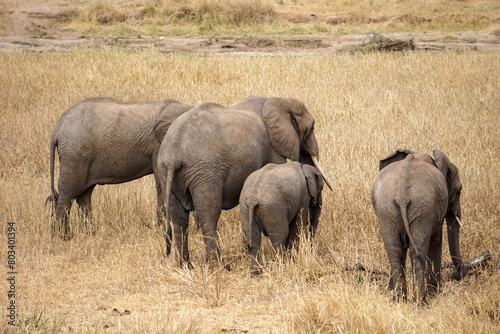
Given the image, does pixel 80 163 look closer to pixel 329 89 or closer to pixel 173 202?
pixel 173 202

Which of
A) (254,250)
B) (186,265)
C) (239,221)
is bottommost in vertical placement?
(239,221)

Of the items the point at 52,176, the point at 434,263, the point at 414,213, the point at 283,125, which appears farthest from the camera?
the point at 52,176

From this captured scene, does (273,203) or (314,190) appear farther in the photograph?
(314,190)

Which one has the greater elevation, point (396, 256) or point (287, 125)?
point (287, 125)

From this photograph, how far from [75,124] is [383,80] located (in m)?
8.44

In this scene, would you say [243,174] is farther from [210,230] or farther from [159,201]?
[159,201]

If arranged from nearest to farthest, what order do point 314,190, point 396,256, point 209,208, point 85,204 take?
point 396,256
point 209,208
point 314,190
point 85,204

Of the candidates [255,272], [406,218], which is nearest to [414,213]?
[406,218]

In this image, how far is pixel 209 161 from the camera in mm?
6016

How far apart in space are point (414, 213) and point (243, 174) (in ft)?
6.39

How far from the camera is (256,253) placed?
19.5 ft

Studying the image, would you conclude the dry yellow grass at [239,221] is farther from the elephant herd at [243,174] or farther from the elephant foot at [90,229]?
the elephant herd at [243,174]

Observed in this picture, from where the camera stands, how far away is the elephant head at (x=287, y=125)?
265 inches

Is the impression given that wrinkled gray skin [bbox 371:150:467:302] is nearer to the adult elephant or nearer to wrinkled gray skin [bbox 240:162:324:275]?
wrinkled gray skin [bbox 240:162:324:275]
